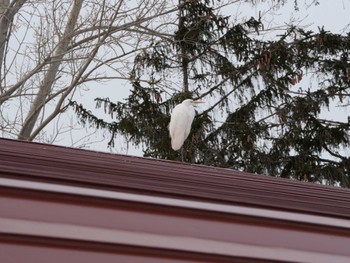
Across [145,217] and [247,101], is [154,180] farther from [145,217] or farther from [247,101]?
[247,101]

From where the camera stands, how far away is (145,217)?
1700 millimetres

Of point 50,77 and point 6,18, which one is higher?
point 6,18

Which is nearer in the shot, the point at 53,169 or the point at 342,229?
the point at 53,169

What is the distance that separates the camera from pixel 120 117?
16.5 m

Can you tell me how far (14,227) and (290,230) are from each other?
57 centimetres

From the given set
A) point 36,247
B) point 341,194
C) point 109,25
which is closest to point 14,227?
point 36,247

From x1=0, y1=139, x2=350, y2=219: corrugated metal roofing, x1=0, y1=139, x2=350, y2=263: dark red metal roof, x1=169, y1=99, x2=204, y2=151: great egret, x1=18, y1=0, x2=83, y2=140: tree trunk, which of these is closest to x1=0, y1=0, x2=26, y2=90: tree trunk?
x1=18, y1=0, x2=83, y2=140: tree trunk

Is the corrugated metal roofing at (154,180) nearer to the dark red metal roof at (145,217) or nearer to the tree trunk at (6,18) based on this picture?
the dark red metal roof at (145,217)

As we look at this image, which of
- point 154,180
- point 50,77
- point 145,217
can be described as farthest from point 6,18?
point 145,217

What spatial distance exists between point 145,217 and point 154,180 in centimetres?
16

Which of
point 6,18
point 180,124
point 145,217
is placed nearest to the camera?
point 145,217

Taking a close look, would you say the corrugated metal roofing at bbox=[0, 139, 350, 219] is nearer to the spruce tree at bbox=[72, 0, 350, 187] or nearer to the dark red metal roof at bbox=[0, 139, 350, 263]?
the dark red metal roof at bbox=[0, 139, 350, 263]

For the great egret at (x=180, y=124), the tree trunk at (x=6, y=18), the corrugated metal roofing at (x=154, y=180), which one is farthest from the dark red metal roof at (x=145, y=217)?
the tree trunk at (x=6, y=18)

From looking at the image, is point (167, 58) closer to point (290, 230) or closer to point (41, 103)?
point (41, 103)
